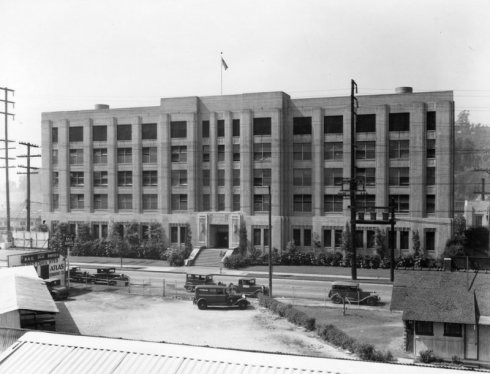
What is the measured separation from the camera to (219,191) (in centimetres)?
6222

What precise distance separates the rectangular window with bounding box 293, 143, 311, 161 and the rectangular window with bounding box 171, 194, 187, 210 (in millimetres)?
14976

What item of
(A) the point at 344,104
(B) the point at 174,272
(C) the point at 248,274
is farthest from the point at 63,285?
(A) the point at 344,104

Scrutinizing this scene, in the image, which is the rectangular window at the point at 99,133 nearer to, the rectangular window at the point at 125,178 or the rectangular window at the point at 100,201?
the rectangular window at the point at 125,178

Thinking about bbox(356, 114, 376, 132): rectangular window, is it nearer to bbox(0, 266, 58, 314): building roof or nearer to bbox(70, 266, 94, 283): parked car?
bbox(70, 266, 94, 283): parked car

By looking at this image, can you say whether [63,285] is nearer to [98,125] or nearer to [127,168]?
[127,168]

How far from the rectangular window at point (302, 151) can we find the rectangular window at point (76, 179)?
2966cm

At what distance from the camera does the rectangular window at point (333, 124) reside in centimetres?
5825

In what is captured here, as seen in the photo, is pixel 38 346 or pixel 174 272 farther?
pixel 174 272

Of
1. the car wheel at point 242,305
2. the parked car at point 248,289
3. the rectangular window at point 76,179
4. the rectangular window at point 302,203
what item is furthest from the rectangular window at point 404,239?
the rectangular window at point 76,179

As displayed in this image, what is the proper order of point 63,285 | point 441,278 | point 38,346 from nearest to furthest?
1. point 38,346
2. point 441,278
3. point 63,285

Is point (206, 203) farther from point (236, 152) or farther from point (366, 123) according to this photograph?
point (366, 123)

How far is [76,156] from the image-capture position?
68625 mm

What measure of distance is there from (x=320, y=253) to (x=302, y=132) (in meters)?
14.3

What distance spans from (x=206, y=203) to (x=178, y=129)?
1001 centimetres
